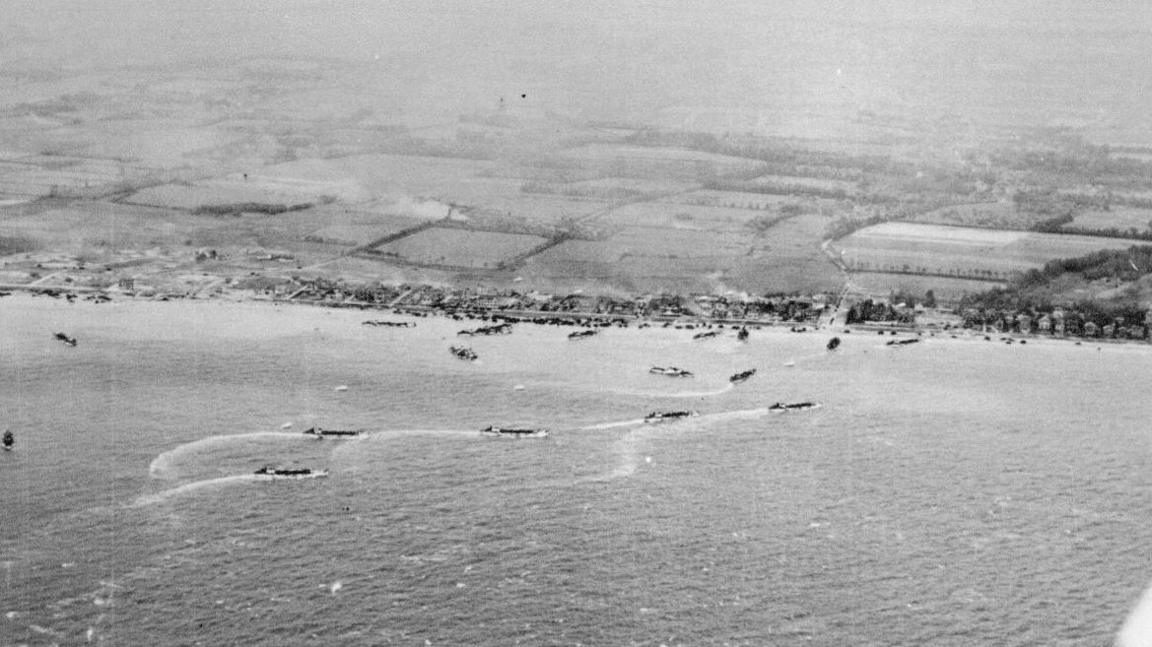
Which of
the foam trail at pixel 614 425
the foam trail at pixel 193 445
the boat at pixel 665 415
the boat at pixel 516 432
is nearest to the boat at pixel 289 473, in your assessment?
the foam trail at pixel 193 445

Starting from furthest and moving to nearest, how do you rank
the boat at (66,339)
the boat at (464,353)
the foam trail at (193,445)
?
the boat at (66,339), the boat at (464,353), the foam trail at (193,445)

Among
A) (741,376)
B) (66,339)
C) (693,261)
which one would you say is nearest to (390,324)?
(66,339)

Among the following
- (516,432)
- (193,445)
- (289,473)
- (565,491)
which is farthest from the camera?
(516,432)

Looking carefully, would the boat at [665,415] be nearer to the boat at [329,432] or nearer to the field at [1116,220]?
the boat at [329,432]

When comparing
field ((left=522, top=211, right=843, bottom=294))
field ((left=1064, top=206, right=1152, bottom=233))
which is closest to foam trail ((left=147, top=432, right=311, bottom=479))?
field ((left=522, top=211, right=843, bottom=294))

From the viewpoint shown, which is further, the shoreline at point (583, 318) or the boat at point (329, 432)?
the shoreline at point (583, 318)

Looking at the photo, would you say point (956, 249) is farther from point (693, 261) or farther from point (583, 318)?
point (583, 318)

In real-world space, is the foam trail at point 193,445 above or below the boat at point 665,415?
below
